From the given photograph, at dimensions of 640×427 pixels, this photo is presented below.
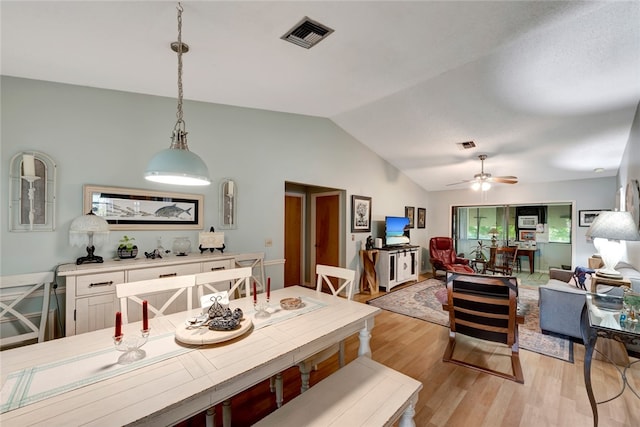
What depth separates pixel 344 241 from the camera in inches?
188

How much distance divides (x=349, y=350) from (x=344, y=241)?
2185mm

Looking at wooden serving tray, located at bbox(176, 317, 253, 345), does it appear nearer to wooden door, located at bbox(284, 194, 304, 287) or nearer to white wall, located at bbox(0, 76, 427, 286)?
white wall, located at bbox(0, 76, 427, 286)

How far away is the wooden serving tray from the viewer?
52.8 inches

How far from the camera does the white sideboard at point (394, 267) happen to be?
5062 millimetres

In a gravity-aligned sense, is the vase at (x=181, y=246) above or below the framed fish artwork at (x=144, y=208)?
below

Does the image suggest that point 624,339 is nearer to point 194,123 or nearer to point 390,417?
point 390,417

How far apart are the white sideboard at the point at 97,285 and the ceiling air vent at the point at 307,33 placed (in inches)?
86.5

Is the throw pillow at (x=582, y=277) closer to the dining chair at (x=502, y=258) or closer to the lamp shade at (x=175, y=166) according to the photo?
the dining chair at (x=502, y=258)

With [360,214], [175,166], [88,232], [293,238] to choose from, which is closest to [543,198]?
[360,214]

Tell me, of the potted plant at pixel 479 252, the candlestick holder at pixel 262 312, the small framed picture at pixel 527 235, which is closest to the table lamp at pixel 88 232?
the candlestick holder at pixel 262 312

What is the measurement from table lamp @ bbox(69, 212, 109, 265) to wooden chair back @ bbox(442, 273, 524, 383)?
334 cm

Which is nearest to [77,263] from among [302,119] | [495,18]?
[302,119]

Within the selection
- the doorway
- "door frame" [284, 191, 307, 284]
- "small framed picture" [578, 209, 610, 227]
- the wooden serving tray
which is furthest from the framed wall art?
"small framed picture" [578, 209, 610, 227]

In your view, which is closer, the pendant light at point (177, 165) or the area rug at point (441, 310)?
the pendant light at point (177, 165)
